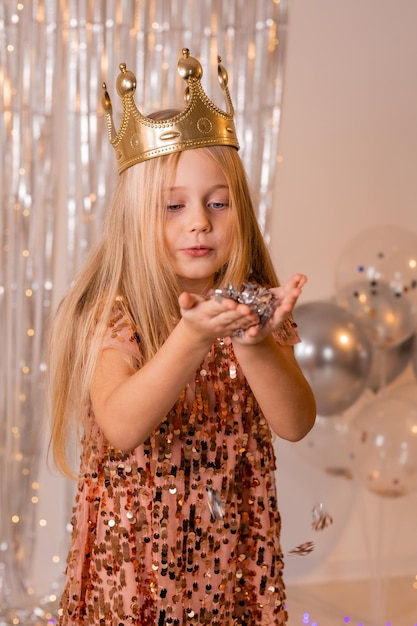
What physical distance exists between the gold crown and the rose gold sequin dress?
241mm

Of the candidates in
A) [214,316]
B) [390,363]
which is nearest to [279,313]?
[214,316]

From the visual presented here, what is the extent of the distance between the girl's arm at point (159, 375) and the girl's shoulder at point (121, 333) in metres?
0.02

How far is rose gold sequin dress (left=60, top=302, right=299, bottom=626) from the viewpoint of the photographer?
1160mm

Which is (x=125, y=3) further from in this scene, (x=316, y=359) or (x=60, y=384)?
(x=60, y=384)

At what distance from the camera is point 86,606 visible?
1.22 metres

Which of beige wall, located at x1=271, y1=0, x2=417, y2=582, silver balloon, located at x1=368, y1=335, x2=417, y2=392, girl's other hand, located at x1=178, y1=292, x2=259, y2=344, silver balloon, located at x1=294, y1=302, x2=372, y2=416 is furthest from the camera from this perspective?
beige wall, located at x1=271, y1=0, x2=417, y2=582

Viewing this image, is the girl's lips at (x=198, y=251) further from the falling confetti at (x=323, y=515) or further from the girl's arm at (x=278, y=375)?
the falling confetti at (x=323, y=515)

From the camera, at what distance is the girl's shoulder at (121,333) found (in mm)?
1148

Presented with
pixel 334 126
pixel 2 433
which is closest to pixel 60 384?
pixel 2 433

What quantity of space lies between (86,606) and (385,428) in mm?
1331

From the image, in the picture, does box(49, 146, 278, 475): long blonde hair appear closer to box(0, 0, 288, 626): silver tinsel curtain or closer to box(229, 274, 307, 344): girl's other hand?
box(229, 274, 307, 344): girl's other hand

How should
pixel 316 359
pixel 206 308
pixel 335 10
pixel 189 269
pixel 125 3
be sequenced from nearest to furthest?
pixel 206 308, pixel 189 269, pixel 316 359, pixel 125 3, pixel 335 10

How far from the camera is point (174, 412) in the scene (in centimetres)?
118

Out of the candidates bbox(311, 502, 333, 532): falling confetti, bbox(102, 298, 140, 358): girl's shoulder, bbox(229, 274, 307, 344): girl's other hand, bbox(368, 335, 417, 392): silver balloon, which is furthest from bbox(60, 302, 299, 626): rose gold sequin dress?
bbox(311, 502, 333, 532): falling confetti
